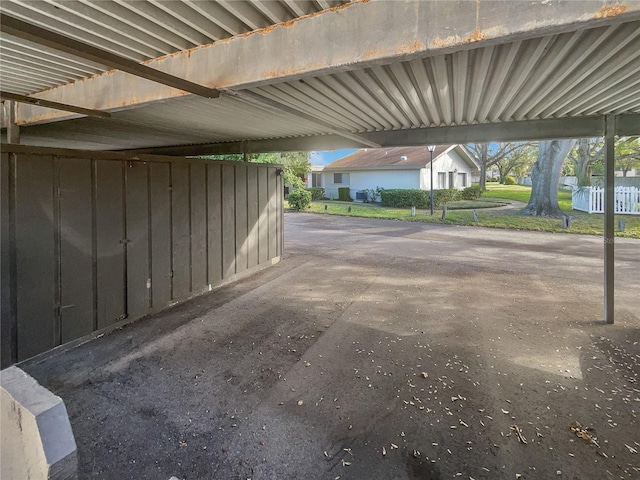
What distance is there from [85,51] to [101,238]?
107 inches

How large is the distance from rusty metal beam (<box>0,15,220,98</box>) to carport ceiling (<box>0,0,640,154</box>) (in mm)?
23

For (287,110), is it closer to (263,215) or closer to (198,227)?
(198,227)

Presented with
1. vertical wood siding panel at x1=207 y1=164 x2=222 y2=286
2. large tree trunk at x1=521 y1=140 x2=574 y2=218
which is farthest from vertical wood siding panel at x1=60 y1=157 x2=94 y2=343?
large tree trunk at x1=521 y1=140 x2=574 y2=218

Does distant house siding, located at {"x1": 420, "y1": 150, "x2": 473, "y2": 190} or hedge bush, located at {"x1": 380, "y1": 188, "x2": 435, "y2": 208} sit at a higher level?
distant house siding, located at {"x1": 420, "y1": 150, "x2": 473, "y2": 190}

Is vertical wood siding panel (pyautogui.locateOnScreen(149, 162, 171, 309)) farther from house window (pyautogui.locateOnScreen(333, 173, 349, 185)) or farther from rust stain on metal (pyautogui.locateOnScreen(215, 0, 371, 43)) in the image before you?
house window (pyautogui.locateOnScreen(333, 173, 349, 185))

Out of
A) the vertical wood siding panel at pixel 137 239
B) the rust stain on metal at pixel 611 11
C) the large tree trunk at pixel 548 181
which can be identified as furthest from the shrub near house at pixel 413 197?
the rust stain on metal at pixel 611 11

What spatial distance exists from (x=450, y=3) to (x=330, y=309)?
173 inches

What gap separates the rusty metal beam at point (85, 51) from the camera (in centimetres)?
242

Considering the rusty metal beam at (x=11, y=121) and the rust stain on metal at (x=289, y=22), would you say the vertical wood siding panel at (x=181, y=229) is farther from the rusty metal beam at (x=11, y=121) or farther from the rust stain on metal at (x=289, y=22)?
the rust stain on metal at (x=289, y=22)

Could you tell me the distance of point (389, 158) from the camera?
26.2 metres

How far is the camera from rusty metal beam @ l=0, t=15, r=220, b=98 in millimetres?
2422

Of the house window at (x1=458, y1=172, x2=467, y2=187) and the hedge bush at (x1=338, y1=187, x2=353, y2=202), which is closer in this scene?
the hedge bush at (x1=338, y1=187, x2=353, y2=202)

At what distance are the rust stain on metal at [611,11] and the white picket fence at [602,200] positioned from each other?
1808cm

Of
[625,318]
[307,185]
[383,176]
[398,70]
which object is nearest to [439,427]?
[398,70]
